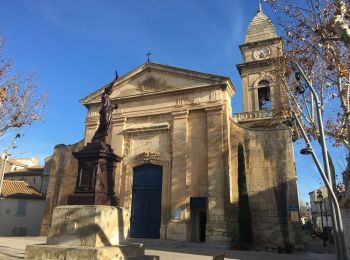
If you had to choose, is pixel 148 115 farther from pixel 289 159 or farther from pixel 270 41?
pixel 270 41

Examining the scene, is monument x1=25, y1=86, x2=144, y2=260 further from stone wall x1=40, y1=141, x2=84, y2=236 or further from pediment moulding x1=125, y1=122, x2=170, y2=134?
stone wall x1=40, y1=141, x2=84, y2=236

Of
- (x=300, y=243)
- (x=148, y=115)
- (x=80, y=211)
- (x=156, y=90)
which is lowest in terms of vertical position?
A: (x=300, y=243)

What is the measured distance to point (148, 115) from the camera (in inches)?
758

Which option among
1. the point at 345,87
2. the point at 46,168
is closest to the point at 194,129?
the point at 345,87

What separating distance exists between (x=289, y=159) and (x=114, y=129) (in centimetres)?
1050

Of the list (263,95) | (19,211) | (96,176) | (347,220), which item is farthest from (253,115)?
(19,211)

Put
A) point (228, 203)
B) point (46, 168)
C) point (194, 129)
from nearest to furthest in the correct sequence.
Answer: point (228, 203) < point (194, 129) < point (46, 168)

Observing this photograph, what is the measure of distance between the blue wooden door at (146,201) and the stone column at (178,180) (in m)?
1.04

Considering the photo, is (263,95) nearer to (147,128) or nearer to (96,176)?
(147,128)

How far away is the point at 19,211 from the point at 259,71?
2451cm

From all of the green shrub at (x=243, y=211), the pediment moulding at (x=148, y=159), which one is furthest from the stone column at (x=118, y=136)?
the green shrub at (x=243, y=211)

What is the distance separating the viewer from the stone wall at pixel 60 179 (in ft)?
64.7

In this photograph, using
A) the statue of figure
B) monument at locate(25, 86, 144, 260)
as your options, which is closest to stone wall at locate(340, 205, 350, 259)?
monument at locate(25, 86, 144, 260)

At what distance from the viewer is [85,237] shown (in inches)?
293
